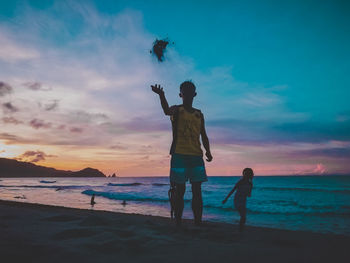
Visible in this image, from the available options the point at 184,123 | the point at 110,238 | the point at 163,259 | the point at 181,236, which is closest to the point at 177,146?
the point at 184,123

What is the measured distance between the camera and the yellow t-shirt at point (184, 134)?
4145 millimetres

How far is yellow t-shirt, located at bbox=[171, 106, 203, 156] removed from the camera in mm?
4145

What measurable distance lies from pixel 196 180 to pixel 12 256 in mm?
2717

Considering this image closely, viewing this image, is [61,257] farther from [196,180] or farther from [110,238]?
[196,180]

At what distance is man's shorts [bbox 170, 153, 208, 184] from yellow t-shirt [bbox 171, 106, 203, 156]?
0.10m

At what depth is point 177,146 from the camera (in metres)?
4.13

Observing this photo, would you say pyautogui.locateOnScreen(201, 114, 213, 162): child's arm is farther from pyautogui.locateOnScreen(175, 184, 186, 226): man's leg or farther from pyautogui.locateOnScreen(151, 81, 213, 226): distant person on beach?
pyautogui.locateOnScreen(175, 184, 186, 226): man's leg

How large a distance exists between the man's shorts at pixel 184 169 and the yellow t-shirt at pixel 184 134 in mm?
100

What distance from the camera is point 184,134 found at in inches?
164

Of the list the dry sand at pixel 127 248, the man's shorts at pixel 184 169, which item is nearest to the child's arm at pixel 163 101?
the man's shorts at pixel 184 169

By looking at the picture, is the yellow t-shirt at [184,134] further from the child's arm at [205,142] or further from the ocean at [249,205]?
the ocean at [249,205]

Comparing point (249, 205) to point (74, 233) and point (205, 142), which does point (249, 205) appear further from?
point (74, 233)

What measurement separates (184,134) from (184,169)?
584mm

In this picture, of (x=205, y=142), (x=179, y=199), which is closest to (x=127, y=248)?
(x=179, y=199)
